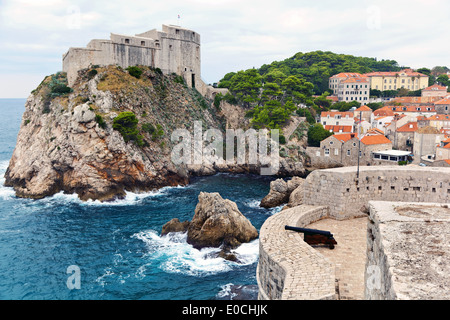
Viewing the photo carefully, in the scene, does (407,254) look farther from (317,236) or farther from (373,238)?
(317,236)

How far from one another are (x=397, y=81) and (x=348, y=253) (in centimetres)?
7844

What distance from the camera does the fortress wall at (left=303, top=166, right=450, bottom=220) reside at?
15273 millimetres

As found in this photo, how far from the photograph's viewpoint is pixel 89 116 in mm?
36750

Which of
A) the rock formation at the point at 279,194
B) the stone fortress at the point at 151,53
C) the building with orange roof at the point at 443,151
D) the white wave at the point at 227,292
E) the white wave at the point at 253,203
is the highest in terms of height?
the stone fortress at the point at 151,53

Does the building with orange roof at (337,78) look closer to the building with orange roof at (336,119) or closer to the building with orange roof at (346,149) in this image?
the building with orange roof at (336,119)

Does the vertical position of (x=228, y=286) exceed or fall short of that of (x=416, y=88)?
it falls short

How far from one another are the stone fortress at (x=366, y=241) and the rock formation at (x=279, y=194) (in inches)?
539

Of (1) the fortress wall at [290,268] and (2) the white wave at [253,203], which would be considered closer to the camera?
(1) the fortress wall at [290,268]

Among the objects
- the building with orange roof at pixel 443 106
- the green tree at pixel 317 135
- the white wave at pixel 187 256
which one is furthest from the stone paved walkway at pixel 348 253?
the building with orange roof at pixel 443 106

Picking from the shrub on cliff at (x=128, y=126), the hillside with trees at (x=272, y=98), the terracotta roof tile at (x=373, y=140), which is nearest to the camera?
the shrub on cliff at (x=128, y=126)

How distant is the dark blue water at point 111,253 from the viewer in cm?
1781
